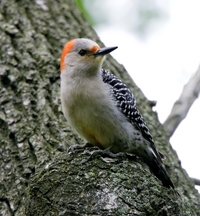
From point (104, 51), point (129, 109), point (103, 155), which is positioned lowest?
point (103, 155)

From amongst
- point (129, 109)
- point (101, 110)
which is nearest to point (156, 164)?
point (129, 109)

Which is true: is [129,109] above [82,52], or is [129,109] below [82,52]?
below

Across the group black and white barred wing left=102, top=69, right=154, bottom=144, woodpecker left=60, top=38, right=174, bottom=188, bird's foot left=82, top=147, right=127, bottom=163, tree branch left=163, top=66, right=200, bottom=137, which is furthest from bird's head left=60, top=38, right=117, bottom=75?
bird's foot left=82, top=147, right=127, bottom=163

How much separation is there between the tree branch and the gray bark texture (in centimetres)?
17

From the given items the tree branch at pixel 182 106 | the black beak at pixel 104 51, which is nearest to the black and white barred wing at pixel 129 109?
the black beak at pixel 104 51

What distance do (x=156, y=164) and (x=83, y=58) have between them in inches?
60.7

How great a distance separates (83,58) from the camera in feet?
20.6

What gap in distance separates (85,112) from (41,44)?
1.63 m

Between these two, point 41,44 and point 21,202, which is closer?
point 21,202

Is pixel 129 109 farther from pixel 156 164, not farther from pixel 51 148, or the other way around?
pixel 51 148

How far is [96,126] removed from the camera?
18.7 feet

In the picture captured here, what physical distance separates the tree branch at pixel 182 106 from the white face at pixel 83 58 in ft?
3.63

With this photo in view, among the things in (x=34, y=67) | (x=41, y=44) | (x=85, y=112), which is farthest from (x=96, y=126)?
(x=41, y=44)

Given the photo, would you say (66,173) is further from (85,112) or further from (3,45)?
→ (3,45)
